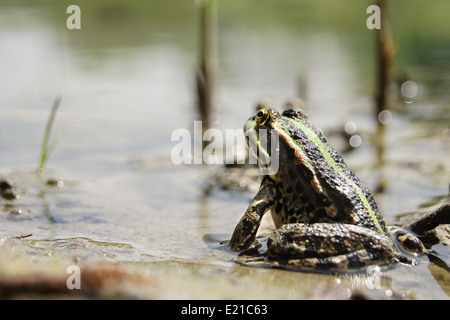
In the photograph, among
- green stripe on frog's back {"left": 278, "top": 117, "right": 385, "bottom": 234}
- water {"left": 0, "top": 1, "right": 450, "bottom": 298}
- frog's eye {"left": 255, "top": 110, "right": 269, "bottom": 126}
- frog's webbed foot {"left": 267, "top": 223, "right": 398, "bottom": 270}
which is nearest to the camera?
frog's webbed foot {"left": 267, "top": 223, "right": 398, "bottom": 270}

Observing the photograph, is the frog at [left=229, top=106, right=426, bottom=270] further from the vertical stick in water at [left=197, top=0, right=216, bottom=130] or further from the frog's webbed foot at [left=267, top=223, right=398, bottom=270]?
the vertical stick in water at [left=197, top=0, right=216, bottom=130]

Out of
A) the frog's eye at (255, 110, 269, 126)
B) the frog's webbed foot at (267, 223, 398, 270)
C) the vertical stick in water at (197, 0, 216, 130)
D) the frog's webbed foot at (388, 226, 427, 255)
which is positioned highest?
the vertical stick in water at (197, 0, 216, 130)

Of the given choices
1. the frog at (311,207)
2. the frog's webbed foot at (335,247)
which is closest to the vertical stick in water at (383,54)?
the frog at (311,207)

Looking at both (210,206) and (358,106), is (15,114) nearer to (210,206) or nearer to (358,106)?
(210,206)

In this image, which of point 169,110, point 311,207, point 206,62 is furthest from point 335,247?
point 169,110

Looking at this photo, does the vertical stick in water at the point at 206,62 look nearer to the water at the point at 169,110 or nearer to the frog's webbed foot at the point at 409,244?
the water at the point at 169,110

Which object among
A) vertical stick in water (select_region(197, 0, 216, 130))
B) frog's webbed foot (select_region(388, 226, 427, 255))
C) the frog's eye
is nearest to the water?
frog's webbed foot (select_region(388, 226, 427, 255))

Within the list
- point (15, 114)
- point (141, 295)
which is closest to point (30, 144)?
point (15, 114)
